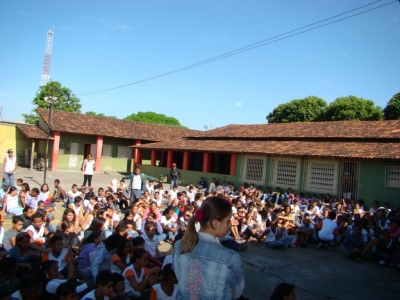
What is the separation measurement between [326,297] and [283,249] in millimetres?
2746

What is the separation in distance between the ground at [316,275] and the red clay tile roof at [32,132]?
1903 cm

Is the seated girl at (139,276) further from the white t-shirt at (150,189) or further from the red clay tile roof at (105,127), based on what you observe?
the red clay tile roof at (105,127)

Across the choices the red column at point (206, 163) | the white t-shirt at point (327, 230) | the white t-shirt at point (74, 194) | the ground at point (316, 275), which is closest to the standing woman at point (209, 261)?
the ground at point (316, 275)

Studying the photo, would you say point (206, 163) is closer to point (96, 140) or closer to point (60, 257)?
point (96, 140)

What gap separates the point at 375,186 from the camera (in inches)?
539

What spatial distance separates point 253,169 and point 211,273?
16457 mm

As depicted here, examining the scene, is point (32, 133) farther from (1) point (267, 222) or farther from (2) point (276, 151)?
(1) point (267, 222)

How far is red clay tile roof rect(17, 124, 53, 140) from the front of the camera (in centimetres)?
2559

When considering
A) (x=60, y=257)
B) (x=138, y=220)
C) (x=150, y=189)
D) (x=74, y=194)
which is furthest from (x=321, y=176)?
(x=60, y=257)

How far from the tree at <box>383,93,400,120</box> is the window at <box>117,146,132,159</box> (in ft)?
77.2

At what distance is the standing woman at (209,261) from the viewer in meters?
1.95

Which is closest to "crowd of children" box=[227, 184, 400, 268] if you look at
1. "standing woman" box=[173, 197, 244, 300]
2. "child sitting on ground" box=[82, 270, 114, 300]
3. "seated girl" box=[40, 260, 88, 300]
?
"seated girl" box=[40, 260, 88, 300]

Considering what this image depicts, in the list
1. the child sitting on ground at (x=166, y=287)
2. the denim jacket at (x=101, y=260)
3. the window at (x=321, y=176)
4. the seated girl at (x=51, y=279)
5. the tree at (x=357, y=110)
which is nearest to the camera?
the child sitting on ground at (x=166, y=287)

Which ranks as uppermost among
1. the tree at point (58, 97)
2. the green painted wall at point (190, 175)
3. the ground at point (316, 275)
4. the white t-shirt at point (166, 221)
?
the tree at point (58, 97)
